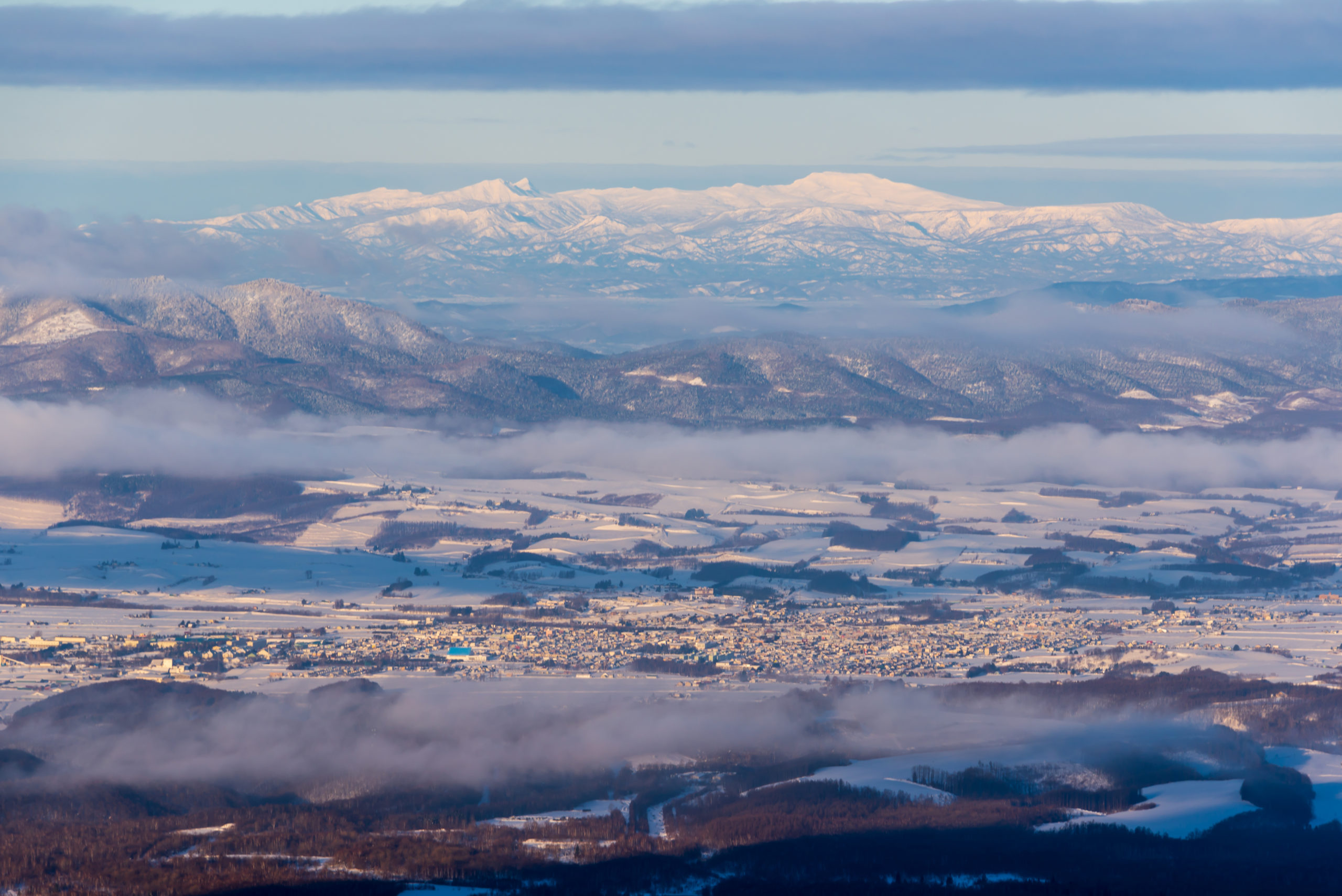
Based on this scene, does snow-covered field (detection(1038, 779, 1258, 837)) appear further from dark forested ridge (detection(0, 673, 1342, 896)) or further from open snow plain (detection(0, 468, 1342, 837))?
dark forested ridge (detection(0, 673, 1342, 896))

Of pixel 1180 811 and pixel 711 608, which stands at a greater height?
pixel 711 608

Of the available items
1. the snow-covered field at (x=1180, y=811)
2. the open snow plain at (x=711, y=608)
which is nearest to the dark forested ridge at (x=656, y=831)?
the snow-covered field at (x=1180, y=811)

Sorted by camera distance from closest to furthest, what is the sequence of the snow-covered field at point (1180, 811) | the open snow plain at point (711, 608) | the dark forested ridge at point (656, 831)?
the dark forested ridge at point (656, 831) → the snow-covered field at point (1180, 811) → the open snow plain at point (711, 608)

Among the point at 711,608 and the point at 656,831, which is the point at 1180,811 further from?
the point at 711,608

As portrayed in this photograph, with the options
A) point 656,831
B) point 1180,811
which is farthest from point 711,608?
point 1180,811

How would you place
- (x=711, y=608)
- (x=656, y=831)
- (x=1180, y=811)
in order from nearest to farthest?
1. (x=656, y=831)
2. (x=1180, y=811)
3. (x=711, y=608)

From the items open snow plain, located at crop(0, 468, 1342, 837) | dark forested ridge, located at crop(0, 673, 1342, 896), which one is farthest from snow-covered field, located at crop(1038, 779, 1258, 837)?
dark forested ridge, located at crop(0, 673, 1342, 896)

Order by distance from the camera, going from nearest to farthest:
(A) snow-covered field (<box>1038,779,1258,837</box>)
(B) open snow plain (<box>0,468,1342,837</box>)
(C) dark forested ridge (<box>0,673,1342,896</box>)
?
(C) dark forested ridge (<box>0,673,1342,896</box>), (A) snow-covered field (<box>1038,779,1258,837</box>), (B) open snow plain (<box>0,468,1342,837</box>)

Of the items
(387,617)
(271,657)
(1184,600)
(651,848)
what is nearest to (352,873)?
(651,848)

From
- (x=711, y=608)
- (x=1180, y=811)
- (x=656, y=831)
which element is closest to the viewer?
(x=656, y=831)

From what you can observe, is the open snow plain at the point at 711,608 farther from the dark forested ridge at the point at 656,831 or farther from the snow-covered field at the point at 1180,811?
the dark forested ridge at the point at 656,831

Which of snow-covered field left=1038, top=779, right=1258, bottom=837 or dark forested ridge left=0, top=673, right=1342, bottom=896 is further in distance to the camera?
snow-covered field left=1038, top=779, right=1258, bottom=837

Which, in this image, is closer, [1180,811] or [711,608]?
[1180,811]
